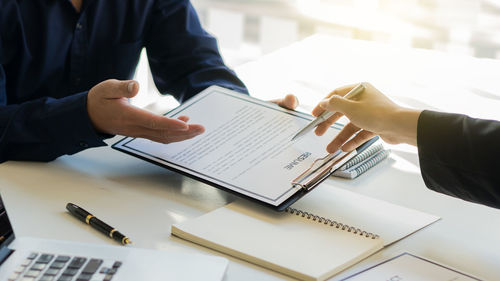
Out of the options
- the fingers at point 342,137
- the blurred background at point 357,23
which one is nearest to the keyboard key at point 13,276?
the fingers at point 342,137

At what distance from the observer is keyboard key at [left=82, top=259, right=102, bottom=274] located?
2.67ft

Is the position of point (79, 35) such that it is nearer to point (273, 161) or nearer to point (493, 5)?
point (273, 161)

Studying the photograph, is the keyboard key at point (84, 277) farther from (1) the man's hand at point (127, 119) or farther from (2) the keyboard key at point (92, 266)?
(1) the man's hand at point (127, 119)

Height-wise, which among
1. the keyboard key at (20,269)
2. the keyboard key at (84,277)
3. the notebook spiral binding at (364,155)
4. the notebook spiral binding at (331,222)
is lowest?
the keyboard key at (20,269)

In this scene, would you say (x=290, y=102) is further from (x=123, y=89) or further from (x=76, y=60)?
(x=76, y=60)

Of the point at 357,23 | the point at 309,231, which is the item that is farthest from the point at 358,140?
the point at 357,23

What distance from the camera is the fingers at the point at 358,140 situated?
1.14 m

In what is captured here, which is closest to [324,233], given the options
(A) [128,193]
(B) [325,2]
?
(A) [128,193]

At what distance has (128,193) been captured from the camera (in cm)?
112

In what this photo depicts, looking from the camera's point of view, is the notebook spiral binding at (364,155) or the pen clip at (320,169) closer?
the pen clip at (320,169)

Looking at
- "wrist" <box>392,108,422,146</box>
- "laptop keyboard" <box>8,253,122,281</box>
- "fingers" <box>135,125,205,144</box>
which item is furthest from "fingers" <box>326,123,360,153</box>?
"laptop keyboard" <box>8,253,122,281</box>

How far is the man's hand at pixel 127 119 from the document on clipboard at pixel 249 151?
0.12 ft

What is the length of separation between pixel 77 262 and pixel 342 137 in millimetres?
526

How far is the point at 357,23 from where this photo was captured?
4.71 meters
